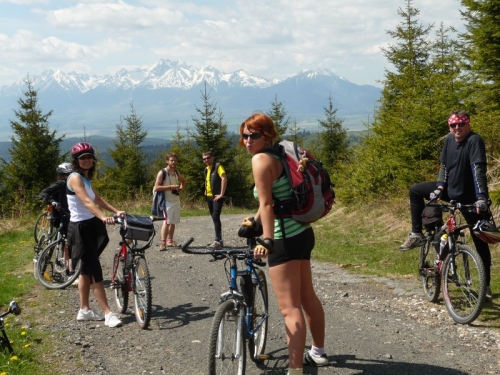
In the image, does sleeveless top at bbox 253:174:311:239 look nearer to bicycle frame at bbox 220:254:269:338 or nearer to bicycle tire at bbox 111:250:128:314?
bicycle frame at bbox 220:254:269:338

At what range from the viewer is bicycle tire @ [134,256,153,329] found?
6.01 metres

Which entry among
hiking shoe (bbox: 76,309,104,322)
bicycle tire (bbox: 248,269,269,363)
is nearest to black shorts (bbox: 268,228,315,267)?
bicycle tire (bbox: 248,269,269,363)

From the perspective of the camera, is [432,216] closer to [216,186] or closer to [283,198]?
[283,198]

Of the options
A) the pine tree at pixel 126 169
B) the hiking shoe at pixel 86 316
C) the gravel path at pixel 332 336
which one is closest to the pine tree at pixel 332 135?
the pine tree at pixel 126 169

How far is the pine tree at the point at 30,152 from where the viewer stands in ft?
110

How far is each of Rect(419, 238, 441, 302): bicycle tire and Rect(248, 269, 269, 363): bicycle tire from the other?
2.55m

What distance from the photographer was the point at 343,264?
941 centimetres

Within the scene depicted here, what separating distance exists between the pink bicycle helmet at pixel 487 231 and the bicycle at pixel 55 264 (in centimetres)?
592

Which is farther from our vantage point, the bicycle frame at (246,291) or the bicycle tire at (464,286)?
the bicycle tire at (464,286)

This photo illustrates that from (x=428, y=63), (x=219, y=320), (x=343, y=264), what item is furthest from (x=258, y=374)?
(x=428, y=63)

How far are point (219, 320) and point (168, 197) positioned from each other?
7.91 metres

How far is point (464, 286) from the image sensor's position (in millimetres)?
5688

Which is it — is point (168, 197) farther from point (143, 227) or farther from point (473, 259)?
point (473, 259)

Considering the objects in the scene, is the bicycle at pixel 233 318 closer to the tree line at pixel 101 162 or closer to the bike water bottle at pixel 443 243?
the bike water bottle at pixel 443 243
